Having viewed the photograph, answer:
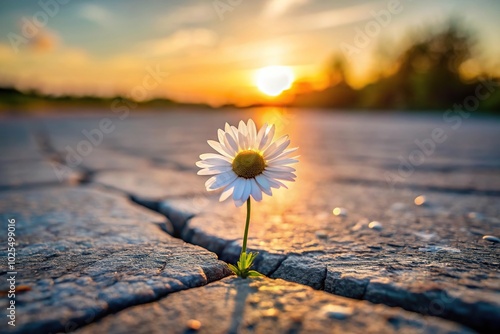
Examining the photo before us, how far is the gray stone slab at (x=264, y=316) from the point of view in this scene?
508 mm

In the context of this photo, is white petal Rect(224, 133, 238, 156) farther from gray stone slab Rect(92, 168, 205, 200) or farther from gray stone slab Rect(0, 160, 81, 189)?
gray stone slab Rect(0, 160, 81, 189)

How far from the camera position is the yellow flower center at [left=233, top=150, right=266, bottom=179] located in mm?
752

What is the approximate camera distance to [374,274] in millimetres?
682

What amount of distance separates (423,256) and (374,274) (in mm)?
174

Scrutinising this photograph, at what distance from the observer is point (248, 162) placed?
0.75 meters

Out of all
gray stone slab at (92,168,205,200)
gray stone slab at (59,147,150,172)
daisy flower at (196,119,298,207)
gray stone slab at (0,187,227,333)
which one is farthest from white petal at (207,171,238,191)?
gray stone slab at (59,147,150,172)

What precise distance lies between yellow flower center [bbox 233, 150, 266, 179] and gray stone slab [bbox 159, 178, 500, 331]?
0.69ft

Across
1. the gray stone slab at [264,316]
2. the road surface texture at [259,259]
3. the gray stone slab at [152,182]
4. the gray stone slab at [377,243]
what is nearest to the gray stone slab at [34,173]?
the road surface texture at [259,259]

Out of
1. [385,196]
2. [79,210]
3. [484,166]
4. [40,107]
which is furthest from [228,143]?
[40,107]

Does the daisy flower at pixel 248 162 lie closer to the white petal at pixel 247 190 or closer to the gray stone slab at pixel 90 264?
the white petal at pixel 247 190

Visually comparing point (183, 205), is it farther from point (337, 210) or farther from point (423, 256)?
point (423, 256)

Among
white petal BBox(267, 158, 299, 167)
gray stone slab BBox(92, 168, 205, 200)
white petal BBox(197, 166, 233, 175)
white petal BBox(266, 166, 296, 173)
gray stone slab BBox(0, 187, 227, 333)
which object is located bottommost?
gray stone slab BBox(0, 187, 227, 333)

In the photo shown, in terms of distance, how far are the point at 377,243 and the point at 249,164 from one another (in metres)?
0.40

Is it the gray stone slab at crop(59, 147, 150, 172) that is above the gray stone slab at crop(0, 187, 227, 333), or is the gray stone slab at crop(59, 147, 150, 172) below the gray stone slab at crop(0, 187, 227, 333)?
above
